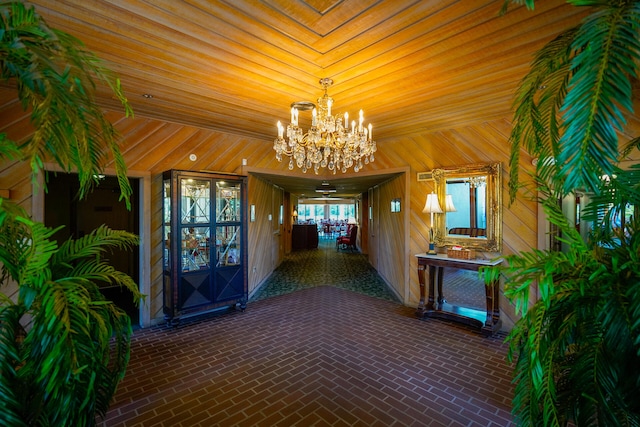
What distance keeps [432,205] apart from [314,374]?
2.88m

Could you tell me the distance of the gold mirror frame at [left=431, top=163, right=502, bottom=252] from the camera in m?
4.04

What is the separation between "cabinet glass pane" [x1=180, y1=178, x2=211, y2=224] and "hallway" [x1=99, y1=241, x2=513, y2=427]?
1494 mm

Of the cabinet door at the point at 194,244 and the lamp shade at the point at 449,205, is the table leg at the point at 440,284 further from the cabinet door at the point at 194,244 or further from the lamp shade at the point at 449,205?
the cabinet door at the point at 194,244

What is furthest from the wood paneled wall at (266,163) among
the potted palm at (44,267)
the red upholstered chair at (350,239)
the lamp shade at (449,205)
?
the red upholstered chair at (350,239)

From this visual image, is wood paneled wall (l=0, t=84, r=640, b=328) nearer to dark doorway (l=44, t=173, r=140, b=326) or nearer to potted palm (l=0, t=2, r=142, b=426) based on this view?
dark doorway (l=44, t=173, r=140, b=326)

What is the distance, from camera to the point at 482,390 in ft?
8.44

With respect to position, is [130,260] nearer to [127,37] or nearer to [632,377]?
[127,37]

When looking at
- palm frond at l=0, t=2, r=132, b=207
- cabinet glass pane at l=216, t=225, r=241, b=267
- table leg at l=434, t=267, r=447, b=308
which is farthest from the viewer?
table leg at l=434, t=267, r=447, b=308

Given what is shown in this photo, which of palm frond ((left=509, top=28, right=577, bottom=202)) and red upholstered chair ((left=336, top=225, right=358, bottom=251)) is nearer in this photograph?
palm frond ((left=509, top=28, right=577, bottom=202))

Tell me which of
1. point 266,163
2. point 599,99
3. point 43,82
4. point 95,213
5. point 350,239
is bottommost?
point 350,239

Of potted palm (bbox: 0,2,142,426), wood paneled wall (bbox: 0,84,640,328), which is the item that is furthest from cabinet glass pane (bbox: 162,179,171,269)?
potted palm (bbox: 0,2,142,426)

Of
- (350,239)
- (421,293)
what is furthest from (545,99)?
(350,239)

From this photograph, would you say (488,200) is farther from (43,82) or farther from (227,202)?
(43,82)

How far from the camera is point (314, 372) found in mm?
2850
